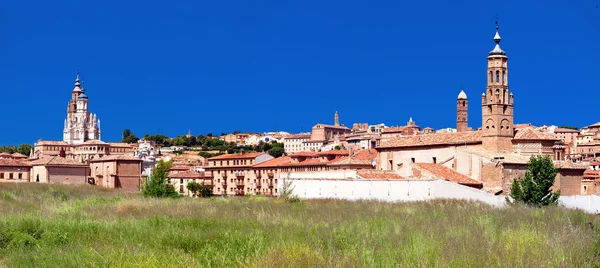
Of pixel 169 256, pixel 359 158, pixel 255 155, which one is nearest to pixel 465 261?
pixel 169 256

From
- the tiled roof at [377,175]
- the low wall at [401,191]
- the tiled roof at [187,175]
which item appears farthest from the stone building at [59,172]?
the tiled roof at [377,175]

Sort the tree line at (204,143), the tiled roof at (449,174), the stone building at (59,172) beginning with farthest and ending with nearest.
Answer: the tree line at (204,143) < the stone building at (59,172) < the tiled roof at (449,174)

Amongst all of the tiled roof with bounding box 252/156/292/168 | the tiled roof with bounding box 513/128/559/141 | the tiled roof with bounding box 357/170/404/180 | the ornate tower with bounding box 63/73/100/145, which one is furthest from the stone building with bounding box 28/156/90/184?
the ornate tower with bounding box 63/73/100/145

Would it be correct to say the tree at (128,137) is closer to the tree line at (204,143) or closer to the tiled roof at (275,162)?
the tree line at (204,143)

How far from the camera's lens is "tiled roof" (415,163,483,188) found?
131 ft

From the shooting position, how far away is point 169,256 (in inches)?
468

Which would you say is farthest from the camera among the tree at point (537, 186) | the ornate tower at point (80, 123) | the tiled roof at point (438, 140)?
the ornate tower at point (80, 123)

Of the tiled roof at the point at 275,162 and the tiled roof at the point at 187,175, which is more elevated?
the tiled roof at the point at 275,162

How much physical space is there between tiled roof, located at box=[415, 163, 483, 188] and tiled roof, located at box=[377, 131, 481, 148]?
13.1 ft

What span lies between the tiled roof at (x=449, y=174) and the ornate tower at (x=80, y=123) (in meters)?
134

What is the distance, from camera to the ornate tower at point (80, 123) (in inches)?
6561

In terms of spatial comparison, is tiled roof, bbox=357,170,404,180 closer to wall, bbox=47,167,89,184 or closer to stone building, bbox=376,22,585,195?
stone building, bbox=376,22,585,195

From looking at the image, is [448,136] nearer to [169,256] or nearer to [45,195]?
[45,195]

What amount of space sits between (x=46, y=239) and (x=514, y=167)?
31.1 m
